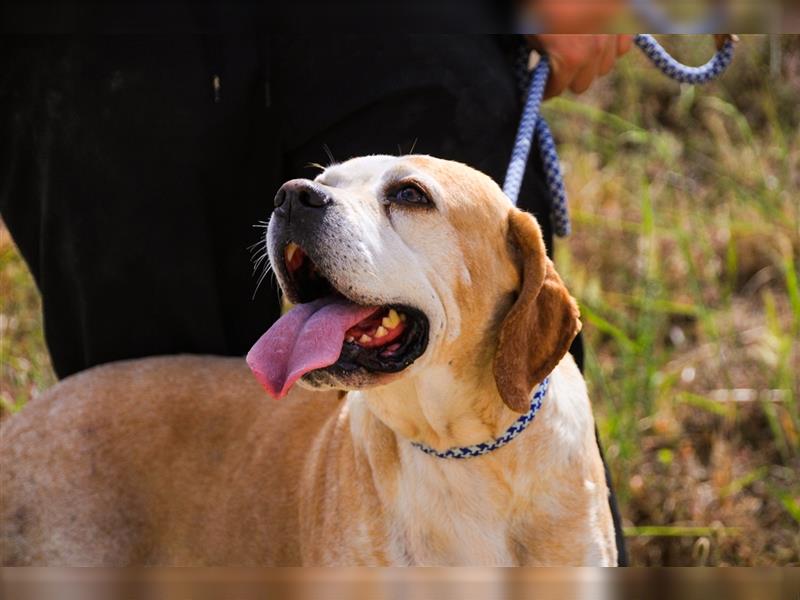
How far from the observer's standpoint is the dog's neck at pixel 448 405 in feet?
9.04

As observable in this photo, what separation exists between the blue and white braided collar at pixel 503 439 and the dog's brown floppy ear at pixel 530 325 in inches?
2.8

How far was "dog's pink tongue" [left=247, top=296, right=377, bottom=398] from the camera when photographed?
7.88 feet

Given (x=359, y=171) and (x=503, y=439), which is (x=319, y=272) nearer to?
(x=359, y=171)

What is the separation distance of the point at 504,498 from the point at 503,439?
0.14 meters

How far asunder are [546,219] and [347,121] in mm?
635

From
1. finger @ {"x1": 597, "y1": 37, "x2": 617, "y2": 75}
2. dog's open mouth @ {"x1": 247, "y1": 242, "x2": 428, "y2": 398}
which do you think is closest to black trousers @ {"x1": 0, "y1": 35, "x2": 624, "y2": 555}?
finger @ {"x1": 597, "y1": 37, "x2": 617, "y2": 75}

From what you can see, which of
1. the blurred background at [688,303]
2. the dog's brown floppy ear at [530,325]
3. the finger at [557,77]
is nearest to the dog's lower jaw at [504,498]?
the dog's brown floppy ear at [530,325]

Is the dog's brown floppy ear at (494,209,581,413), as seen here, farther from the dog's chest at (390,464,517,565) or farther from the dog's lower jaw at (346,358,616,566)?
the dog's chest at (390,464,517,565)

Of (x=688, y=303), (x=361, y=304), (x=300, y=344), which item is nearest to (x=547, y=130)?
(x=361, y=304)

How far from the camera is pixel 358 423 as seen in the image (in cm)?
297

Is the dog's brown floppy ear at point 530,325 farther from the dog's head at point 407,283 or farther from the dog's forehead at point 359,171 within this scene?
the dog's forehead at point 359,171

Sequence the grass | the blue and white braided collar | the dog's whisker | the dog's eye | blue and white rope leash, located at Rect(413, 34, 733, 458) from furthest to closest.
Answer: the grass
the dog's whisker
blue and white rope leash, located at Rect(413, 34, 733, 458)
the blue and white braided collar
the dog's eye

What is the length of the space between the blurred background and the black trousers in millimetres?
887

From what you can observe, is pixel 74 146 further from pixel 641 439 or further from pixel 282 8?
pixel 641 439
